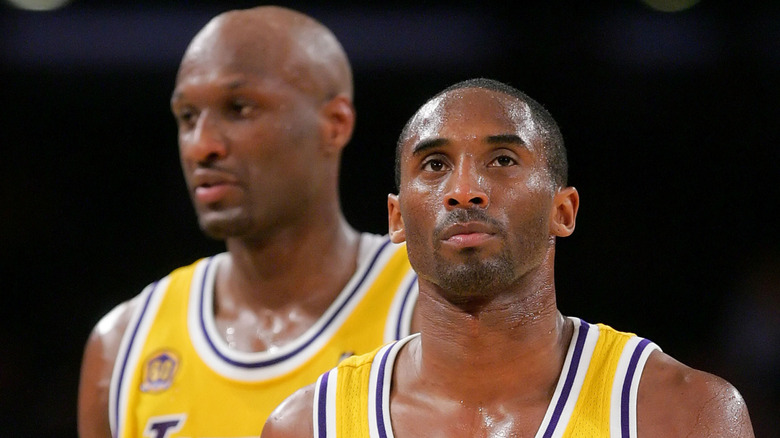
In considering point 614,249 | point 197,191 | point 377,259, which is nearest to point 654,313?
point 614,249

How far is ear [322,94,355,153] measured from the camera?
2721mm

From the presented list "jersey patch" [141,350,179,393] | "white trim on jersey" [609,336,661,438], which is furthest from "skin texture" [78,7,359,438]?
"white trim on jersey" [609,336,661,438]

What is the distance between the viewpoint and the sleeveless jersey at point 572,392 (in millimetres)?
1701

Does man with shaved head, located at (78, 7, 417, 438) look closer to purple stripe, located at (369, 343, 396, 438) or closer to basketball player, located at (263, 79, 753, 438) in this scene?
purple stripe, located at (369, 343, 396, 438)

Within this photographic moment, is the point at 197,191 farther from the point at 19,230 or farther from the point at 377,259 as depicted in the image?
the point at 19,230

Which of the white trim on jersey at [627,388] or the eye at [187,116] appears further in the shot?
the eye at [187,116]

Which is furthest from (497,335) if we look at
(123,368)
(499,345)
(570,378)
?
(123,368)

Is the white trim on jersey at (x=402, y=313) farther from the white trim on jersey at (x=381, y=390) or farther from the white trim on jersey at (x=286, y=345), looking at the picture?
the white trim on jersey at (x=381, y=390)

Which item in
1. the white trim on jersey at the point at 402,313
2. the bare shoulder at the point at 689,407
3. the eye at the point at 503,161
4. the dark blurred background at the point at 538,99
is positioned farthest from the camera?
the dark blurred background at the point at 538,99

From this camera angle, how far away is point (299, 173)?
2621 mm

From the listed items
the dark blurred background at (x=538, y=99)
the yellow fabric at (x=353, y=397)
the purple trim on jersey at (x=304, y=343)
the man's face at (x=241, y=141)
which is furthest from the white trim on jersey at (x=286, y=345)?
the dark blurred background at (x=538, y=99)

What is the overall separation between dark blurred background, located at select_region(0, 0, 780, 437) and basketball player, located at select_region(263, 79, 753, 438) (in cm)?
236

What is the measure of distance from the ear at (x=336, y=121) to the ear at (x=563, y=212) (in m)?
0.99

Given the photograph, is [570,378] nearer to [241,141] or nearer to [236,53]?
[241,141]
